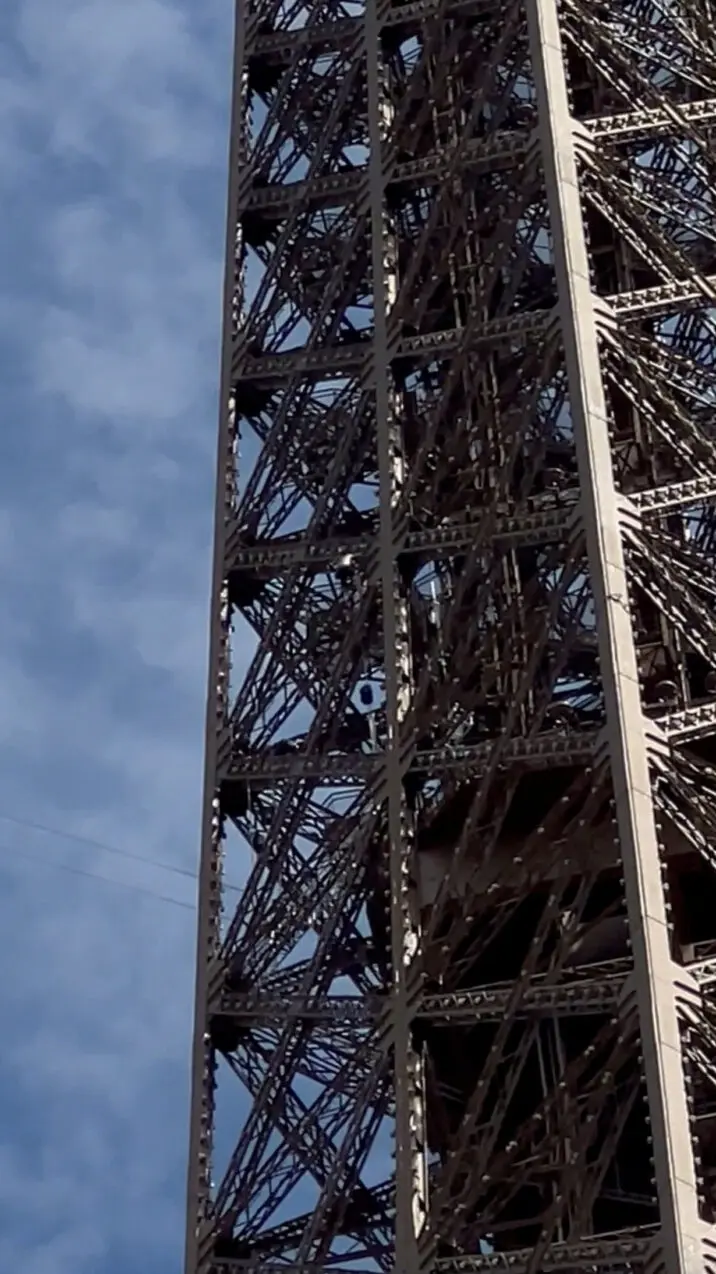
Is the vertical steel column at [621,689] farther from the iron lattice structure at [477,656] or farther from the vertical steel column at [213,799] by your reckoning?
the vertical steel column at [213,799]

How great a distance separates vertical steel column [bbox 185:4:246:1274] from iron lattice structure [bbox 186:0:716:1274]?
0.13 feet

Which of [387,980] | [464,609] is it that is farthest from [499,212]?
[387,980]

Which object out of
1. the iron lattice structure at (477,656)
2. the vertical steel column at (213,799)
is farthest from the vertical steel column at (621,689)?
the vertical steel column at (213,799)

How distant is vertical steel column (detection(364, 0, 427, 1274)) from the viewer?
24375 millimetres

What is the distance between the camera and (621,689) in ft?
83.2

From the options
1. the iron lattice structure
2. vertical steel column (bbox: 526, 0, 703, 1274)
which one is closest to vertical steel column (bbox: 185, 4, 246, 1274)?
the iron lattice structure

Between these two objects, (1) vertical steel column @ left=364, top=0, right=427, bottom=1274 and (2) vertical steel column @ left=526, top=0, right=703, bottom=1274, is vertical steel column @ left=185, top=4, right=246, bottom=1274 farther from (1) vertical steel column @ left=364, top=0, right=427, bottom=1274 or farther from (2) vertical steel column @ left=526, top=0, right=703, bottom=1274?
(2) vertical steel column @ left=526, top=0, right=703, bottom=1274

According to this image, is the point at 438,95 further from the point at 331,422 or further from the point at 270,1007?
the point at 270,1007

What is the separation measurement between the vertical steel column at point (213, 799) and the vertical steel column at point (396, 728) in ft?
6.13

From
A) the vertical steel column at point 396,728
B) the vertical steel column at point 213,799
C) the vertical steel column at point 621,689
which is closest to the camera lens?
the vertical steel column at point 621,689

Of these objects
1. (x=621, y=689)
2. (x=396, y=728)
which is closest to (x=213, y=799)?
(x=396, y=728)

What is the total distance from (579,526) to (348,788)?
3418mm

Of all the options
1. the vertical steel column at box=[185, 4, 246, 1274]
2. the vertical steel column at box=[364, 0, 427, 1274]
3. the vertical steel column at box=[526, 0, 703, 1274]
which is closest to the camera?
the vertical steel column at box=[526, 0, 703, 1274]

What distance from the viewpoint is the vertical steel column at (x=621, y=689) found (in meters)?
22.3
